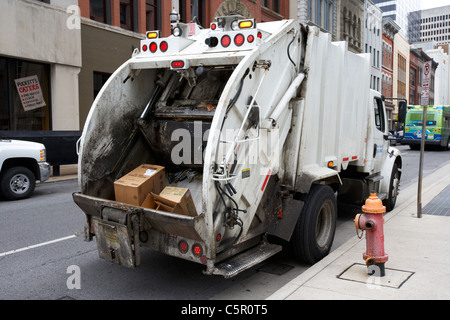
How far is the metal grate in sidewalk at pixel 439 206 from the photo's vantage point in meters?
8.39

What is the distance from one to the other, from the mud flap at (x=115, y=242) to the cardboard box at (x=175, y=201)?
0.55 meters

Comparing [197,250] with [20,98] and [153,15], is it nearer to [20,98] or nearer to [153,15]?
[20,98]

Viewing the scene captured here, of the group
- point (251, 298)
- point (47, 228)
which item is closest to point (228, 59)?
point (251, 298)

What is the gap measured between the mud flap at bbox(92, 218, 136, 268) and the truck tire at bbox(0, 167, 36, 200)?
6.43 metres

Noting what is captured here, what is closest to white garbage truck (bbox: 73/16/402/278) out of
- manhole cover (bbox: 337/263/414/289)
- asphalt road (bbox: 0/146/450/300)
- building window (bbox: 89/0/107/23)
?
asphalt road (bbox: 0/146/450/300)

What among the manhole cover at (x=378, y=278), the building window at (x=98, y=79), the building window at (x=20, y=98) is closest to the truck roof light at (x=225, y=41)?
the manhole cover at (x=378, y=278)

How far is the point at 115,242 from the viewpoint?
452cm

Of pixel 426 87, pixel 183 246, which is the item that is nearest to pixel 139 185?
pixel 183 246

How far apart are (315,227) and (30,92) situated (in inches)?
592

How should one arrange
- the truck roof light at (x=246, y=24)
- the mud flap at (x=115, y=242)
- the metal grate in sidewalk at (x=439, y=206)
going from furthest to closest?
1. the metal grate in sidewalk at (x=439, y=206)
2. the truck roof light at (x=246, y=24)
3. the mud flap at (x=115, y=242)

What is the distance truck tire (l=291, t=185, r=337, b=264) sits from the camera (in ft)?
17.6

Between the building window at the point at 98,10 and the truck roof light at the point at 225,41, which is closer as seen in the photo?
the truck roof light at the point at 225,41

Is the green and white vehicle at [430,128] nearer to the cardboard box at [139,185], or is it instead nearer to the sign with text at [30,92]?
the sign with text at [30,92]
